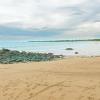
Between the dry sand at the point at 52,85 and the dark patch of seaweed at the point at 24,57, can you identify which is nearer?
the dry sand at the point at 52,85

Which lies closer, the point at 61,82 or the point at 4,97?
the point at 4,97

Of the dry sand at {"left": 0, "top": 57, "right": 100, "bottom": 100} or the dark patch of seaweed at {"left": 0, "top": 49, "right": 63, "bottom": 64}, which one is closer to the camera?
the dry sand at {"left": 0, "top": 57, "right": 100, "bottom": 100}

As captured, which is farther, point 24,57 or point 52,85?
point 24,57

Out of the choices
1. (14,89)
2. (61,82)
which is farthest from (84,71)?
(14,89)

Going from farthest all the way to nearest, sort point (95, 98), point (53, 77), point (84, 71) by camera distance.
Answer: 1. point (84, 71)
2. point (53, 77)
3. point (95, 98)

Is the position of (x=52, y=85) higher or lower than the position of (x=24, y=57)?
lower

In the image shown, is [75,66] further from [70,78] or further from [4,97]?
[4,97]

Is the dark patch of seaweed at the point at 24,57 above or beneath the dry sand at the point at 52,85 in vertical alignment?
above

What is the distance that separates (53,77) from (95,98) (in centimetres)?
373

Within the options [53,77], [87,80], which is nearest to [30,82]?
[53,77]

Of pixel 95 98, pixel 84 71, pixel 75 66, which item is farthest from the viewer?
pixel 75 66

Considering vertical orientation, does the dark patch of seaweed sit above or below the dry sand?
above

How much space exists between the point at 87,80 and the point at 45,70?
3922 mm

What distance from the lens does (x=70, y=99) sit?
10281mm
